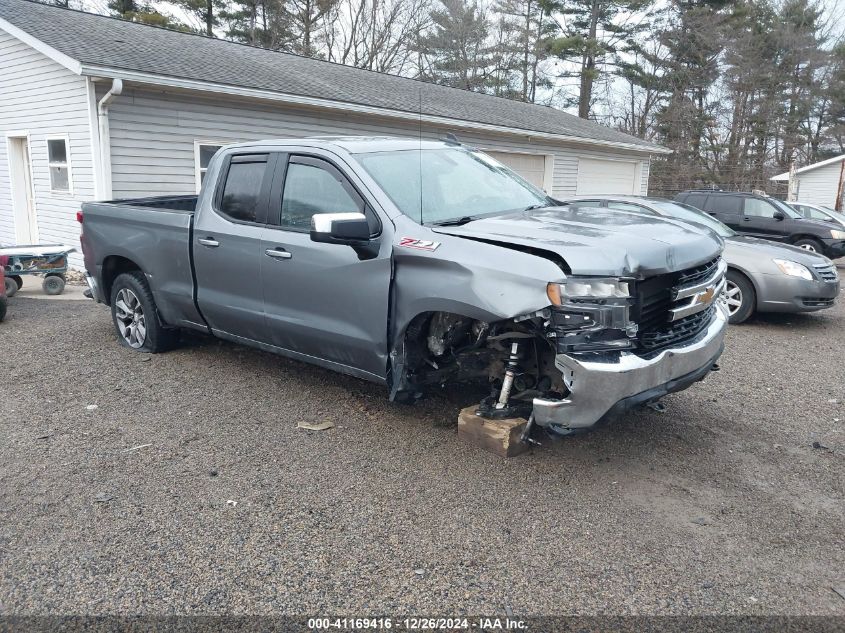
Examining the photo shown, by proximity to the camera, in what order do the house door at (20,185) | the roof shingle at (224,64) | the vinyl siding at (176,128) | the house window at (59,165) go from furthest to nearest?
the house door at (20,185) < the house window at (59,165) < the roof shingle at (224,64) < the vinyl siding at (176,128)

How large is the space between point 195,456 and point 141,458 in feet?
1.04

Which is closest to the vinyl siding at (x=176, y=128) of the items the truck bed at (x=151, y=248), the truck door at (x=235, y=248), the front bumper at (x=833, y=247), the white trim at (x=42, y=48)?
the white trim at (x=42, y=48)

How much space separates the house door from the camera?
42.4ft

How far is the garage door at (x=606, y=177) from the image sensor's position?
21266 millimetres

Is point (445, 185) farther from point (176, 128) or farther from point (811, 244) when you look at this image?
point (811, 244)

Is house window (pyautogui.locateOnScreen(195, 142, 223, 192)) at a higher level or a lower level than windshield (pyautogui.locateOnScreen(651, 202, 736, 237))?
higher

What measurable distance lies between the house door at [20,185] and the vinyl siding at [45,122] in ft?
0.60

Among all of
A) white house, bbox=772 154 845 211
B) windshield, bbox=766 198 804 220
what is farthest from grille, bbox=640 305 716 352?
white house, bbox=772 154 845 211

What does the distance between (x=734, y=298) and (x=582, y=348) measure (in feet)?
19.2

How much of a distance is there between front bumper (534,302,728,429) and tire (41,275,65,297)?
844cm

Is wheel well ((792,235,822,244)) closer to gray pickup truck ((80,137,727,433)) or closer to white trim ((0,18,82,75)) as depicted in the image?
gray pickup truck ((80,137,727,433))

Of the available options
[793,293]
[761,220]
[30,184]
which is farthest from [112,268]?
[761,220]

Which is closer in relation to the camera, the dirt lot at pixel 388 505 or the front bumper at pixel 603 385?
the dirt lot at pixel 388 505

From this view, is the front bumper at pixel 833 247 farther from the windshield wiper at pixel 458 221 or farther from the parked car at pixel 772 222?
the windshield wiper at pixel 458 221
